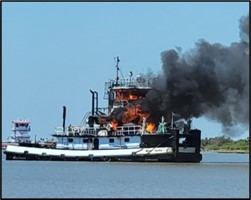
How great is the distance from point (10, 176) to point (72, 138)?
53.0ft

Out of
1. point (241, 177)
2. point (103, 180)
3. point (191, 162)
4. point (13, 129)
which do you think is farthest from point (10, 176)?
point (13, 129)

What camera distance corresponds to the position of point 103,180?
41969 millimetres

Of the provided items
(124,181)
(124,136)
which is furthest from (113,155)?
(124,181)

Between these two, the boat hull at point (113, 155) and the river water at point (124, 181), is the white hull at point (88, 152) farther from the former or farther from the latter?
the river water at point (124, 181)

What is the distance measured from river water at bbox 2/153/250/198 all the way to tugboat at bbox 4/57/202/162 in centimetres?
162

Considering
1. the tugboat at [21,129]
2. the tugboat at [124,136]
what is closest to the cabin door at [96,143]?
the tugboat at [124,136]

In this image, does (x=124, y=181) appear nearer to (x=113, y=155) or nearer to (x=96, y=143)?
(x=113, y=155)

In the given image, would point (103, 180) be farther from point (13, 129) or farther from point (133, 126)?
point (13, 129)

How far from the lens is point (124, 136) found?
5853 cm

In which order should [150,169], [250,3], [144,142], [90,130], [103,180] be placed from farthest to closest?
1. [90,130]
2. [144,142]
3. [150,169]
4. [103,180]
5. [250,3]

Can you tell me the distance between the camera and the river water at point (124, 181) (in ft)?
113

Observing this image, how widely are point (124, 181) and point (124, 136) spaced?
17687mm

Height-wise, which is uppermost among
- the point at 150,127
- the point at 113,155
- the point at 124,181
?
the point at 150,127

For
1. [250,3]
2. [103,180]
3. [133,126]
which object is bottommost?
[103,180]
